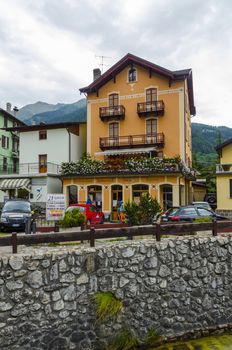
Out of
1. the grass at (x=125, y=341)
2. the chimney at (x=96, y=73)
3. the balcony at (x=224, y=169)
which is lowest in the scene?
the grass at (x=125, y=341)

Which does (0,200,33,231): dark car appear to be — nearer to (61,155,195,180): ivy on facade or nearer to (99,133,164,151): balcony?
(61,155,195,180): ivy on facade

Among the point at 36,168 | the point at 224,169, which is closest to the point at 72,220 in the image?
the point at 224,169

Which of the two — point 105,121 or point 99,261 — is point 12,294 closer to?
point 99,261

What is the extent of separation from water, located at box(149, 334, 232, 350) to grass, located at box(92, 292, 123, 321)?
1.55 metres

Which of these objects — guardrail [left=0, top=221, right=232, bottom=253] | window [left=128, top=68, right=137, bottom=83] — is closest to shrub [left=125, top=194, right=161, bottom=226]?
guardrail [left=0, top=221, right=232, bottom=253]

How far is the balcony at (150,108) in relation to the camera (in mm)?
29531

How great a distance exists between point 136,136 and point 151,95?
419 cm

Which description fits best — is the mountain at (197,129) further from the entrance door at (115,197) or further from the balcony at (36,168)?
the entrance door at (115,197)

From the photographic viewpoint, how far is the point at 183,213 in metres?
15.4

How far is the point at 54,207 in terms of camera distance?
13047mm

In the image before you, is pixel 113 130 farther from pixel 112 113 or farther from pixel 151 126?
pixel 151 126

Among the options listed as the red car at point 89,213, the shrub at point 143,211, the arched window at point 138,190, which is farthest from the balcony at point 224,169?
the shrub at point 143,211

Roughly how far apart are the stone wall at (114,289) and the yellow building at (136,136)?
1593cm

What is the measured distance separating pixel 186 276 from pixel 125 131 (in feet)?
78.1
